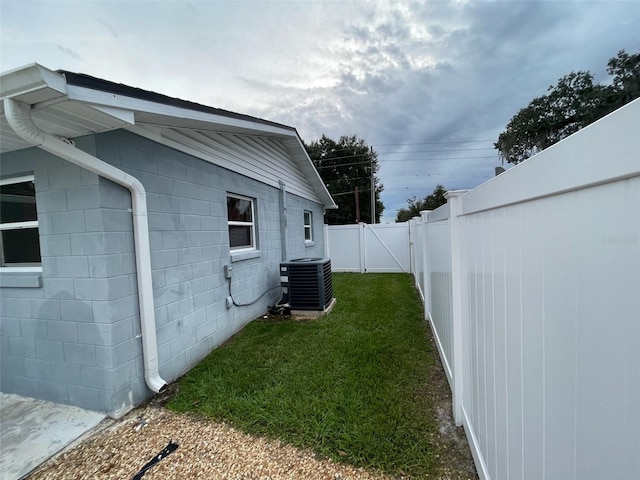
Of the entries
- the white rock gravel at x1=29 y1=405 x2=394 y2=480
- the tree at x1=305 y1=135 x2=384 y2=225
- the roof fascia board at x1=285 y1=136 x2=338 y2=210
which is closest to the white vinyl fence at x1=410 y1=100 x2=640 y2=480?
the white rock gravel at x1=29 y1=405 x2=394 y2=480

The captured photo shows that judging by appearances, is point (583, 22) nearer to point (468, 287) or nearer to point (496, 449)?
point (468, 287)

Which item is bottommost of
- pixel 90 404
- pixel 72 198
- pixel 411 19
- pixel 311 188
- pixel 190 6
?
pixel 90 404

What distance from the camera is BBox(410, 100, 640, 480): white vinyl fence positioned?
58cm

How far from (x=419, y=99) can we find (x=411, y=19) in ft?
17.9

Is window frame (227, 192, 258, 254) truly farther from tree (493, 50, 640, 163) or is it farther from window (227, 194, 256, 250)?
tree (493, 50, 640, 163)

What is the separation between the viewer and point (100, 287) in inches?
105

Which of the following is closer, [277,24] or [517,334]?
[517,334]

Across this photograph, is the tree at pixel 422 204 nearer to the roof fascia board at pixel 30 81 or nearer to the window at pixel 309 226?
the window at pixel 309 226

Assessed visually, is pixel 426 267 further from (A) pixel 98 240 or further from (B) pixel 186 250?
(A) pixel 98 240

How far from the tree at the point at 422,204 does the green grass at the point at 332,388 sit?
29039 millimetres

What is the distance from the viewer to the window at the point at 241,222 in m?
5.02

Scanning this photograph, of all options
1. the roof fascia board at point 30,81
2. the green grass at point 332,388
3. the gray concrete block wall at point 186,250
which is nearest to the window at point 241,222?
the gray concrete block wall at point 186,250

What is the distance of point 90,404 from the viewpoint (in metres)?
2.77

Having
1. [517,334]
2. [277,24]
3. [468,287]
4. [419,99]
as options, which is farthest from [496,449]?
[419,99]
